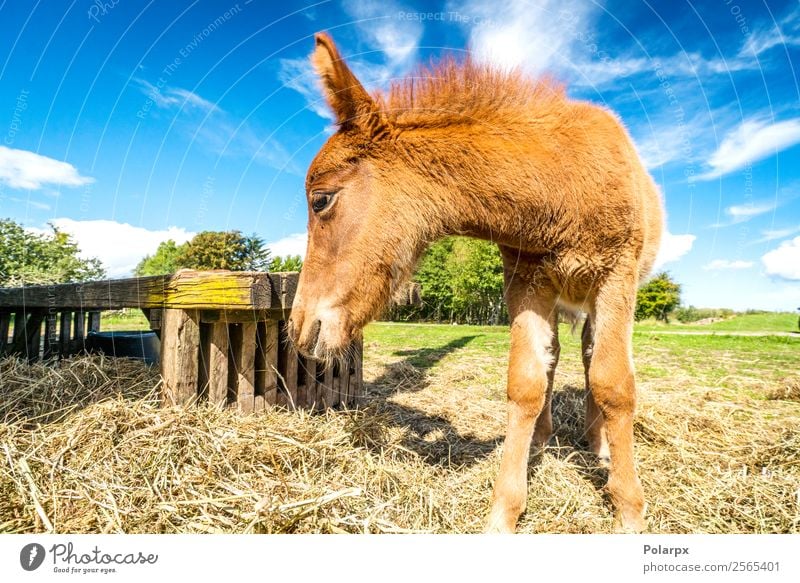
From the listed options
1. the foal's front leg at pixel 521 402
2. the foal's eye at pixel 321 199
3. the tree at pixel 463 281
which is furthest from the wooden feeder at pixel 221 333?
the tree at pixel 463 281

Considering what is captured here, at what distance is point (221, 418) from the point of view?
9.93ft

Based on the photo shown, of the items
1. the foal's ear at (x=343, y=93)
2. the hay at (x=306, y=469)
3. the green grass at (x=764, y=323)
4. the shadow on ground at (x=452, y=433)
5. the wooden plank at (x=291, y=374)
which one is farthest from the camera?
the green grass at (x=764, y=323)

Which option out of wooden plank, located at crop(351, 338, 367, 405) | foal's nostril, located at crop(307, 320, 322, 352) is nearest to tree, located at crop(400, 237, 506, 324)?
wooden plank, located at crop(351, 338, 367, 405)

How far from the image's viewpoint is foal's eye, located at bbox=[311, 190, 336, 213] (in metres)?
2.46

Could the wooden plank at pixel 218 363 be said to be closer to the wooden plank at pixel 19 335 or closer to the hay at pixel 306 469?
the hay at pixel 306 469

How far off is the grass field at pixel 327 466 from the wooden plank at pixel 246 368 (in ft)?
0.54

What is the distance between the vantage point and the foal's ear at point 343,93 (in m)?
2.26

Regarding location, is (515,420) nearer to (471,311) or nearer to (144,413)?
(144,413)

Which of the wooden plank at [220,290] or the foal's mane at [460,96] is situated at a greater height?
the foal's mane at [460,96]

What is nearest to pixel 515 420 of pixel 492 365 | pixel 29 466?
pixel 29 466

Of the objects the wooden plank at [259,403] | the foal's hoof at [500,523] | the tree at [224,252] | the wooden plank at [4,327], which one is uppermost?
the tree at [224,252]

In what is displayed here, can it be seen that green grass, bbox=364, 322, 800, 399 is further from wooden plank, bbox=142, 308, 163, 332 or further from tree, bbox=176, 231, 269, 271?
wooden plank, bbox=142, 308, 163, 332

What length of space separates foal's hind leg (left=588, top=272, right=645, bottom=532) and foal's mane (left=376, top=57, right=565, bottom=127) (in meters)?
1.27

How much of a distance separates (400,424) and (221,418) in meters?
1.85
